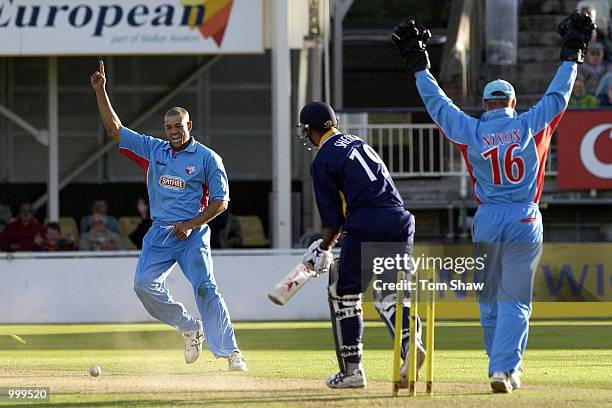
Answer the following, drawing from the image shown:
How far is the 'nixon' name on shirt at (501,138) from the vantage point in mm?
9609

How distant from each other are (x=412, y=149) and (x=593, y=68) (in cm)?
352

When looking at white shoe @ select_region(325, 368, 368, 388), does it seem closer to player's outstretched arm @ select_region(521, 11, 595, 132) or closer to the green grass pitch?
the green grass pitch

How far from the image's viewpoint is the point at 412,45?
9.85 metres

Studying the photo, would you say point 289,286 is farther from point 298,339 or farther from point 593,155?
point 593,155

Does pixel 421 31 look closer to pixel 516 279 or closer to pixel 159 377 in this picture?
pixel 516 279

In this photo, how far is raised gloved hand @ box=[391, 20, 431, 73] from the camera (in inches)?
387

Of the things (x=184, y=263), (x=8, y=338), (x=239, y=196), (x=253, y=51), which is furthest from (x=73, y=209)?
(x=184, y=263)

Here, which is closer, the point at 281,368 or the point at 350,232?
the point at 350,232

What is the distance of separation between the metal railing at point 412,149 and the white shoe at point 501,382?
485 inches

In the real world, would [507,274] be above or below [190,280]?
above

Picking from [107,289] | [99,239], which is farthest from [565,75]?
[99,239]

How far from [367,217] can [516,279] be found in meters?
1.03

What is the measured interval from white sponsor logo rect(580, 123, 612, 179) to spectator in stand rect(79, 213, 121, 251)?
6878 mm

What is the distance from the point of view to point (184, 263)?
11.5m
